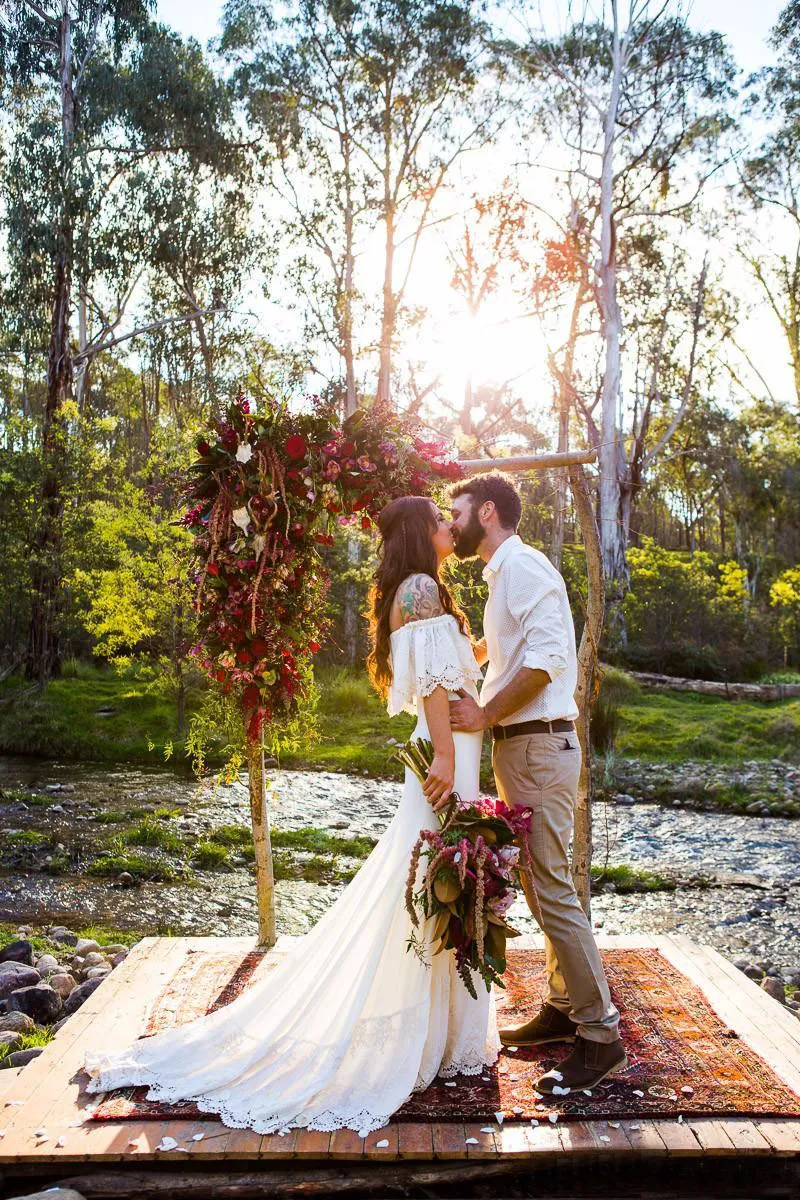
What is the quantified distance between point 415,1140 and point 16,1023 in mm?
2619

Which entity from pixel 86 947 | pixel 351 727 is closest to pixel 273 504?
pixel 86 947

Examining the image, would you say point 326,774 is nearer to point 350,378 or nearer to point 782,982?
point 782,982

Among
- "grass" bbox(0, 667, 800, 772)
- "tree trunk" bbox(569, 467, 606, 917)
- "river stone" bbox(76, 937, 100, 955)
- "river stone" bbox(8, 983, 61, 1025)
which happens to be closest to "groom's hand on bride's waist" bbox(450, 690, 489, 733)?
"tree trunk" bbox(569, 467, 606, 917)

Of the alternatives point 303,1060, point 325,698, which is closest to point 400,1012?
point 303,1060

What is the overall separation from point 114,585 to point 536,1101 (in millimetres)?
12265

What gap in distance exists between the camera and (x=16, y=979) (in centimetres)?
563

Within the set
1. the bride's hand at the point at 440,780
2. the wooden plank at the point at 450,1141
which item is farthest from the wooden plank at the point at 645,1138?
the bride's hand at the point at 440,780

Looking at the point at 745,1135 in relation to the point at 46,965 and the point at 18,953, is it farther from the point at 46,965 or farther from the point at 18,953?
the point at 18,953

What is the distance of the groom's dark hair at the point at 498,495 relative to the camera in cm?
396

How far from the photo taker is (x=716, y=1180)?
10.9 ft

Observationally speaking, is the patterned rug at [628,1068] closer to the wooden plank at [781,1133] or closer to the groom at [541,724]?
the wooden plank at [781,1133]

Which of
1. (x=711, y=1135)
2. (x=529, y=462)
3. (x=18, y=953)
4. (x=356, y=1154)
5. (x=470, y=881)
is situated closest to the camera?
A: (x=356, y=1154)

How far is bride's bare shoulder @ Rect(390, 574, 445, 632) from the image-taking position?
3.67 m

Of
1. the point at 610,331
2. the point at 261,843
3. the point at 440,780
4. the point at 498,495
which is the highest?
the point at 610,331
